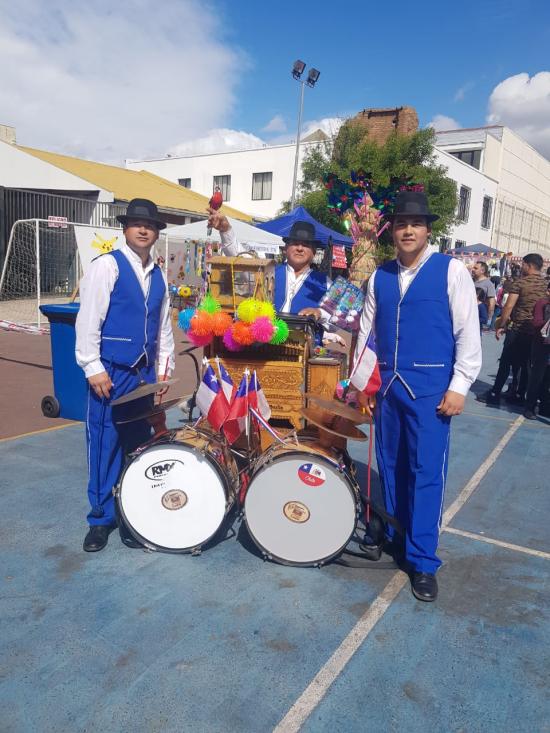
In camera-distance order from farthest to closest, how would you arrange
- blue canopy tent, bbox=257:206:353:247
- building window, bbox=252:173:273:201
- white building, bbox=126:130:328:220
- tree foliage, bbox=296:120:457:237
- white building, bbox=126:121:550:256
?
building window, bbox=252:173:273:201, white building, bbox=126:121:550:256, white building, bbox=126:130:328:220, tree foliage, bbox=296:120:457:237, blue canopy tent, bbox=257:206:353:247

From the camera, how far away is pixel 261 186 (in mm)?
30000

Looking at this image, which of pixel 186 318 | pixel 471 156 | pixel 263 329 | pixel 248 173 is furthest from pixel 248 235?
pixel 471 156

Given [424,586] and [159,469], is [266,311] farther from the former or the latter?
[424,586]

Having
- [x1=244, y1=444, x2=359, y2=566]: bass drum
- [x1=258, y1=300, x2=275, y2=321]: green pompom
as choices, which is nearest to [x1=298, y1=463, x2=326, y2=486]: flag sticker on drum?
[x1=244, y1=444, x2=359, y2=566]: bass drum

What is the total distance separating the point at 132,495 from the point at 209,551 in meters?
0.63

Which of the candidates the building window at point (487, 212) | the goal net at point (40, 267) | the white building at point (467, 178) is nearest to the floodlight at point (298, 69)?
the white building at point (467, 178)

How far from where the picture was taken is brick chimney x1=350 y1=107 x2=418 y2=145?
24.5 metres

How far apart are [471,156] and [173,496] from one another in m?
38.7

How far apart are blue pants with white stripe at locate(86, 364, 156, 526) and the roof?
1482 cm

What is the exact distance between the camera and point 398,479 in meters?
3.22

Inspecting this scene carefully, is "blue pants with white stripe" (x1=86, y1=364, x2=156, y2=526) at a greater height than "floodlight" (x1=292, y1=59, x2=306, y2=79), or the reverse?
"floodlight" (x1=292, y1=59, x2=306, y2=79)

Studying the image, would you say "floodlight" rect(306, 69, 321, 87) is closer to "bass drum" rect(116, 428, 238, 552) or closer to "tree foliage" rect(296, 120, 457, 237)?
"tree foliage" rect(296, 120, 457, 237)

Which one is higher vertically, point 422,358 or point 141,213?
point 141,213

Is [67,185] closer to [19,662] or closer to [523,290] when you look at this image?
[523,290]
